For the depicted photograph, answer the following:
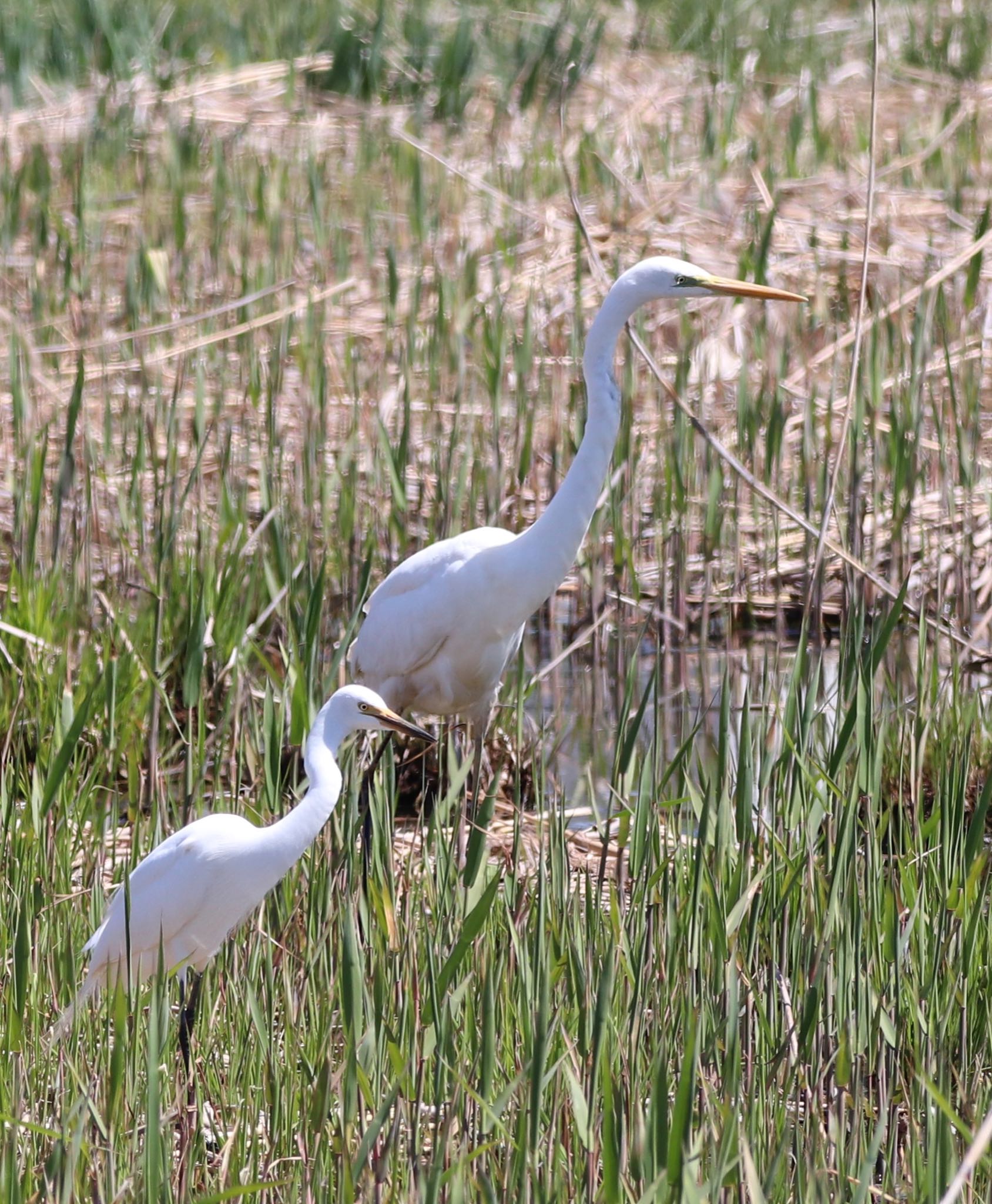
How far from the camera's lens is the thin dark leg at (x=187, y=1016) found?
271 cm

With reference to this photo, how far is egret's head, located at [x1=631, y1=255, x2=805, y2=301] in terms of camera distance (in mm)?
3740

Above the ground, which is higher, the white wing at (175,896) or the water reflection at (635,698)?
the white wing at (175,896)

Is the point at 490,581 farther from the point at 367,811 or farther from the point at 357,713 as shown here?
the point at 357,713

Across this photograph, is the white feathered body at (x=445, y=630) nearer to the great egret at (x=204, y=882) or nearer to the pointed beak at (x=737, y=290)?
the pointed beak at (x=737, y=290)

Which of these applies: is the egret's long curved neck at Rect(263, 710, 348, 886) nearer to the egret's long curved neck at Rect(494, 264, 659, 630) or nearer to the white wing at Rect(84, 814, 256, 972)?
the white wing at Rect(84, 814, 256, 972)

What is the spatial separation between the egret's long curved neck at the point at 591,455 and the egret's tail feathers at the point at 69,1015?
148cm

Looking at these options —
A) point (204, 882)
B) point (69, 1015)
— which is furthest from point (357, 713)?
point (69, 1015)

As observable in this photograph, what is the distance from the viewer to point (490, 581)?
13.2 ft

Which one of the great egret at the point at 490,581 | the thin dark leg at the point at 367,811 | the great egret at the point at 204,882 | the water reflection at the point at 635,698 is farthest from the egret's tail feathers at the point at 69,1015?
the water reflection at the point at 635,698

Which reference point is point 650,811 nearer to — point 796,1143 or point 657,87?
point 796,1143

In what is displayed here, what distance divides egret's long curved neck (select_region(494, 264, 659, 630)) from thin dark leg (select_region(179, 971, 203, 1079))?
1327mm

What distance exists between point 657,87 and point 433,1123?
8705 mm

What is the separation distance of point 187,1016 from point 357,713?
2.06ft

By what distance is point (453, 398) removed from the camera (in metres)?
6.48
